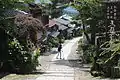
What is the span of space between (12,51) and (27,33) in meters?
1.64

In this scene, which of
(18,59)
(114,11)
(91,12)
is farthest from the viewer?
(91,12)

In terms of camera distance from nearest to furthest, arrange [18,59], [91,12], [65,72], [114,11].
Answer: [18,59] < [114,11] < [65,72] < [91,12]

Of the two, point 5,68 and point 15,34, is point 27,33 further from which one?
point 5,68

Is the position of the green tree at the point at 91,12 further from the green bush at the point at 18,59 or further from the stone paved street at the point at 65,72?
the green bush at the point at 18,59

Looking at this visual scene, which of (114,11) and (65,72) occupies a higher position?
(114,11)

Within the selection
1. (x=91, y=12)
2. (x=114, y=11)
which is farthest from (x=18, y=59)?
(x=91, y=12)

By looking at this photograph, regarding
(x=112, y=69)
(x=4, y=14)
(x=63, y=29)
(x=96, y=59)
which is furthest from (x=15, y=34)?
(x=63, y=29)

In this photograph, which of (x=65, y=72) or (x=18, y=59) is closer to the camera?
(x=18, y=59)

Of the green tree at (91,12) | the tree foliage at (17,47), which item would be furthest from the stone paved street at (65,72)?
the green tree at (91,12)

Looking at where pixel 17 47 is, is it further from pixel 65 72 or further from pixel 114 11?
pixel 114 11

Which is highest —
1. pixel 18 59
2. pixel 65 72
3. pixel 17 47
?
pixel 17 47

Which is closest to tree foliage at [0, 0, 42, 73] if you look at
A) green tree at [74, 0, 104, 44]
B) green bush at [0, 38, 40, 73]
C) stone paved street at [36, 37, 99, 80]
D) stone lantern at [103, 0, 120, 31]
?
green bush at [0, 38, 40, 73]

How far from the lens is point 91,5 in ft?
87.6

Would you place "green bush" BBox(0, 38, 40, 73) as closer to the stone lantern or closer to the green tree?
the stone lantern
